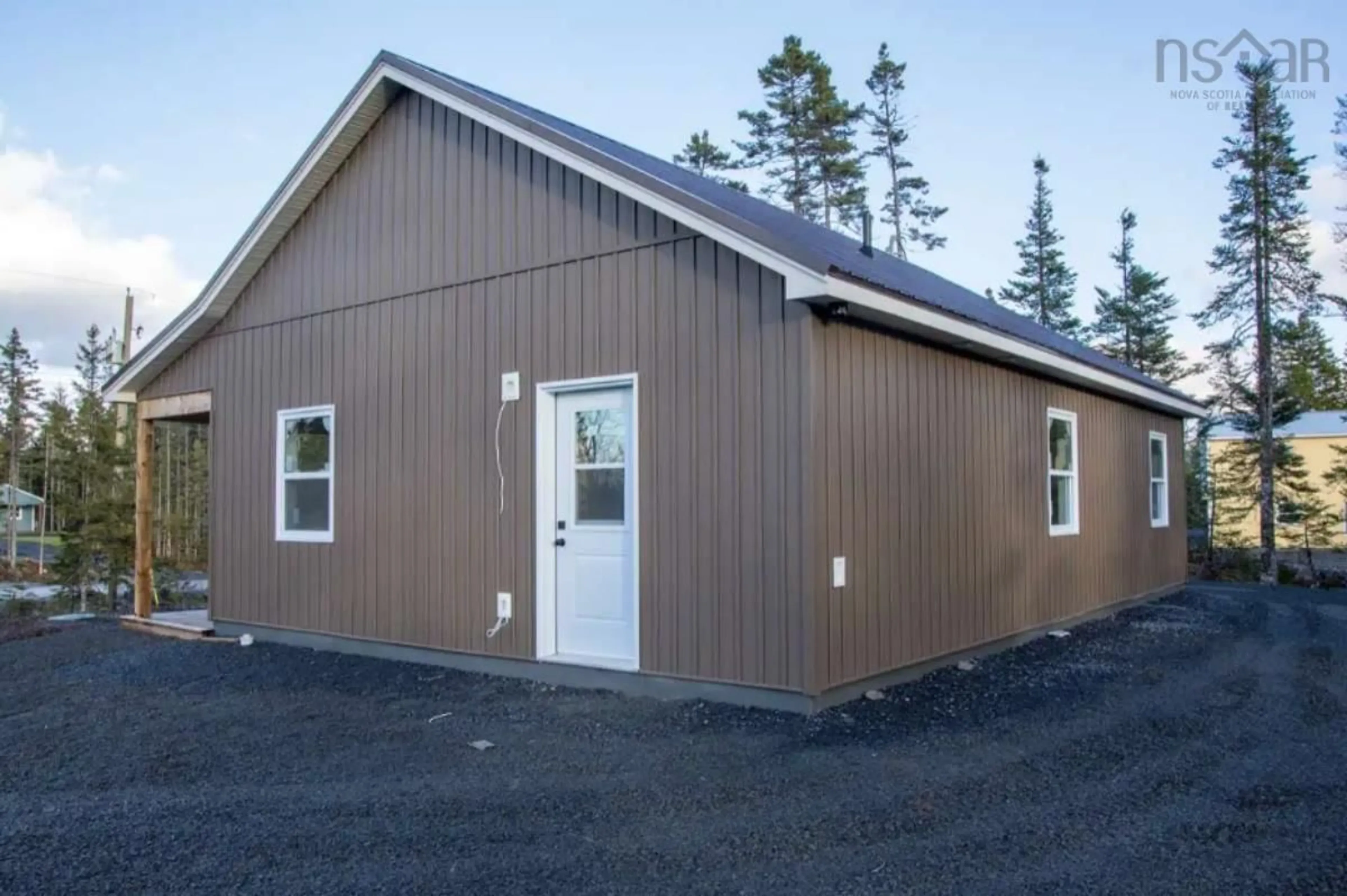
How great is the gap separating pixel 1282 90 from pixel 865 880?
67.8 feet

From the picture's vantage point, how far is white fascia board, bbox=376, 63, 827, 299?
17.2ft

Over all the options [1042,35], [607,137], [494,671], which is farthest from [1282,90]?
[494,671]

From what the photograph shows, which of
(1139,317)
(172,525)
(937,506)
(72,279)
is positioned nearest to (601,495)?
(937,506)

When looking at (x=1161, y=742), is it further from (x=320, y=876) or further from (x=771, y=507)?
(x=320, y=876)

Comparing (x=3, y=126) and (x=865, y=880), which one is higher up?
(x=3, y=126)

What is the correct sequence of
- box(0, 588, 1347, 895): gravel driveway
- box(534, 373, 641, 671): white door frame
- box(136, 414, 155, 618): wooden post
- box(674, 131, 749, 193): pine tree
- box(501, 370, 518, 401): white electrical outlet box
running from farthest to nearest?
box(674, 131, 749, 193): pine tree, box(136, 414, 155, 618): wooden post, box(501, 370, 518, 401): white electrical outlet box, box(534, 373, 641, 671): white door frame, box(0, 588, 1347, 895): gravel driveway

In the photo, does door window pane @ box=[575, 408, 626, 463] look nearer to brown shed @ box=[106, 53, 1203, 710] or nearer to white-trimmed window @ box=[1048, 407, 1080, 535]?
brown shed @ box=[106, 53, 1203, 710]

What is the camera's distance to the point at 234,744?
5.21m

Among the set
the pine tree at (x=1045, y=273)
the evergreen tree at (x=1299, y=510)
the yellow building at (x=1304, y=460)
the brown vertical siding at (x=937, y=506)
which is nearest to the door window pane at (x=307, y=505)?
the brown vertical siding at (x=937, y=506)

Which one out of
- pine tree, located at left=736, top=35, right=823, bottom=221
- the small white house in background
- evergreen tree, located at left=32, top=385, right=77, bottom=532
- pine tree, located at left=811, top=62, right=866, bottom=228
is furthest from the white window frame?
the small white house in background

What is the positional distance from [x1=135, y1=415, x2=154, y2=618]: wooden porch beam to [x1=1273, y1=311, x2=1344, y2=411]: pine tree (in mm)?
20005

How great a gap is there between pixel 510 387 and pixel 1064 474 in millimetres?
5739

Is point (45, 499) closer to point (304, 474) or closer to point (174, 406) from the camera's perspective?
point (174, 406)

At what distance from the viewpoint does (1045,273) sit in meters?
27.5
